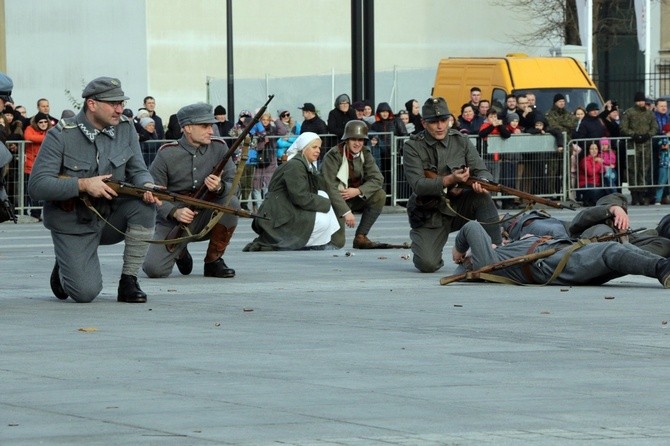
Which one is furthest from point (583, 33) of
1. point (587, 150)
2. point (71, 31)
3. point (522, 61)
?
point (71, 31)

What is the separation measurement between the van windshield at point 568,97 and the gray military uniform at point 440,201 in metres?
13.2

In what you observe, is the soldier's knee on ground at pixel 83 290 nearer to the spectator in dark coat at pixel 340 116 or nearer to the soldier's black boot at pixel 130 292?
the soldier's black boot at pixel 130 292

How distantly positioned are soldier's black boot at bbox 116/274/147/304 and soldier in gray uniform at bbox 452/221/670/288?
255 centimetres

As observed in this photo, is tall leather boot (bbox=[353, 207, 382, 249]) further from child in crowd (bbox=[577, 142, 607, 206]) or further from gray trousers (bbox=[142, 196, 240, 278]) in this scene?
child in crowd (bbox=[577, 142, 607, 206])

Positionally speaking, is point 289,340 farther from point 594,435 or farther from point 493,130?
point 493,130

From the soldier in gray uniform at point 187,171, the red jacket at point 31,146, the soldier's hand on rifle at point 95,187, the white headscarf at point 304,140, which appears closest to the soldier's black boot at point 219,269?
the soldier in gray uniform at point 187,171

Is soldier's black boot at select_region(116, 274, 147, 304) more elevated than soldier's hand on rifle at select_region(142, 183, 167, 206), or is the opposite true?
soldier's hand on rifle at select_region(142, 183, 167, 206)

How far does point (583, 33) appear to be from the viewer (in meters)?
36.4

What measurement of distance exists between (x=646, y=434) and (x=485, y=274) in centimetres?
616

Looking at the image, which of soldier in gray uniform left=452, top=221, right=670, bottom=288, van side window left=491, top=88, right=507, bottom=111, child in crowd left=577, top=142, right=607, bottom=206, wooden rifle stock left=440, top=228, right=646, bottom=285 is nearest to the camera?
soldier in gray uniform left=452, top=221, right=670, bottom=288

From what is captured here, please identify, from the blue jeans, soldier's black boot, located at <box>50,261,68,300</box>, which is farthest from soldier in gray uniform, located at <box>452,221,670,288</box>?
the blue jeans

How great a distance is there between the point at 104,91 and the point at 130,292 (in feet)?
4.54

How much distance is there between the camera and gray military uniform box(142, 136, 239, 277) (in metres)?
13.4

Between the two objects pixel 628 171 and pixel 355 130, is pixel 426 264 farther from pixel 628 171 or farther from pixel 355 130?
pixel 628 171
